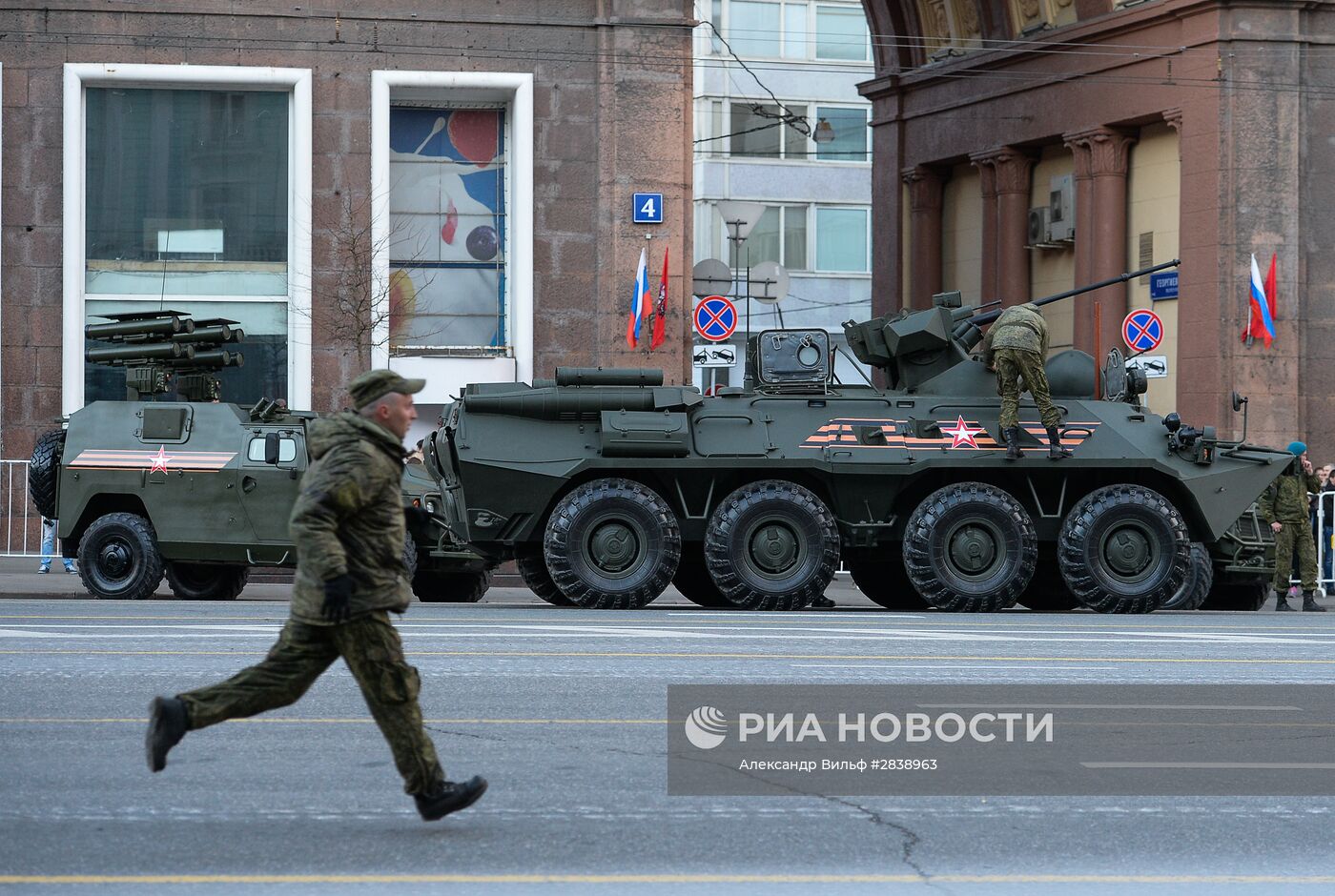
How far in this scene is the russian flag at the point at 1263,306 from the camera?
30.5 m

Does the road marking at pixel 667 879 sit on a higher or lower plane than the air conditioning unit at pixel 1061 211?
lower

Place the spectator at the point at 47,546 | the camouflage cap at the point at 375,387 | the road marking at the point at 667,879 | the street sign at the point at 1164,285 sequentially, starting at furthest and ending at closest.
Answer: the street sign at the point at 1164,285 < the spectator at the point at 47,546 < the camouflage cap at the point at 375,387 < the road marking at the point at 667,879

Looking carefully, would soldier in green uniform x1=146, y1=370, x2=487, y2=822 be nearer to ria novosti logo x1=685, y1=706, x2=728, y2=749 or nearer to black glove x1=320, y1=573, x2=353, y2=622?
black glove x1=320, y1=573, x2=353, y2=622

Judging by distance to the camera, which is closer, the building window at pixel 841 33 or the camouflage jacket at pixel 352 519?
the camouflage jacket at pixel 352 519

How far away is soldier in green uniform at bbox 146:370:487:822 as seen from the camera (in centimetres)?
741

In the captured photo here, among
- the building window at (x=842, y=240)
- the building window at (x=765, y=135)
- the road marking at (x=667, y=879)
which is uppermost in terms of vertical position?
the building window at (x=765, y=135)

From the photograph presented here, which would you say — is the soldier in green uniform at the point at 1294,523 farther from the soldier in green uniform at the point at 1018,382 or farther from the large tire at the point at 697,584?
the large tire at the point at 697,584

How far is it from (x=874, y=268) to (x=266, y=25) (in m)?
16.2

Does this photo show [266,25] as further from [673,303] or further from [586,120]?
[673,303]

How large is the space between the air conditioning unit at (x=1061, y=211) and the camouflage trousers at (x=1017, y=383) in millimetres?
16687

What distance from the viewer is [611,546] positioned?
18.7 meters

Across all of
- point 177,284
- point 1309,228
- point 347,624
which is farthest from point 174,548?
point 1309,228

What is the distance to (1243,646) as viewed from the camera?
15.0 m

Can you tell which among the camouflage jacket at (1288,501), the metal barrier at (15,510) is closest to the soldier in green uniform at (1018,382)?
the camouflage jacket at (1288,501)
